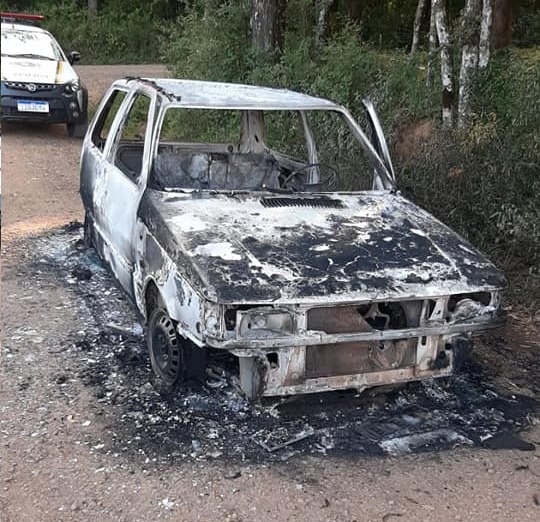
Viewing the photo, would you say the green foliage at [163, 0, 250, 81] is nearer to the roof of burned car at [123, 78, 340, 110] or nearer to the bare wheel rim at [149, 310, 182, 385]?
the roof of burned car at [123, 78, 340, 110]

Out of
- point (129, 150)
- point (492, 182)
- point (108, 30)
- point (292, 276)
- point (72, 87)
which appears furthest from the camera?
point (108, 30)

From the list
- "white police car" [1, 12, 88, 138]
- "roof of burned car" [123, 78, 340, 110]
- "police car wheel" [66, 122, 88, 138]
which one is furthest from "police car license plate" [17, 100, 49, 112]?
"roof of burned car" [123, 78, 340, 110]

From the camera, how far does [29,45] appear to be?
1169cm

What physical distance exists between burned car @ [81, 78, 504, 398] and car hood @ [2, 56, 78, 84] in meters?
6.77

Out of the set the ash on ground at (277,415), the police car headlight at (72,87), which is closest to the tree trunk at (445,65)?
the ash on ground at (277,415)

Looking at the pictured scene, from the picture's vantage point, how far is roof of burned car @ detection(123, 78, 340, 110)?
4.59 m

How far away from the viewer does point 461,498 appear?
3.16 meters

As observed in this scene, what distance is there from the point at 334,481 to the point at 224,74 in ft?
28.9

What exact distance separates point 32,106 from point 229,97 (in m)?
7.13

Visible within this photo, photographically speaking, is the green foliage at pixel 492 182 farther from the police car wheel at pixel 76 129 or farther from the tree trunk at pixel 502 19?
the police car wheel at pixel 76 129

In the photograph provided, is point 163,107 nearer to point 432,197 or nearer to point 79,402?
point 79,402

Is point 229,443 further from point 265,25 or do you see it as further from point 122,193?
point 265,25

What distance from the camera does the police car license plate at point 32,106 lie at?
1088 cm

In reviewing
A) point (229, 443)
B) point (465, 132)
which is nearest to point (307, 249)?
point (229, 443)
